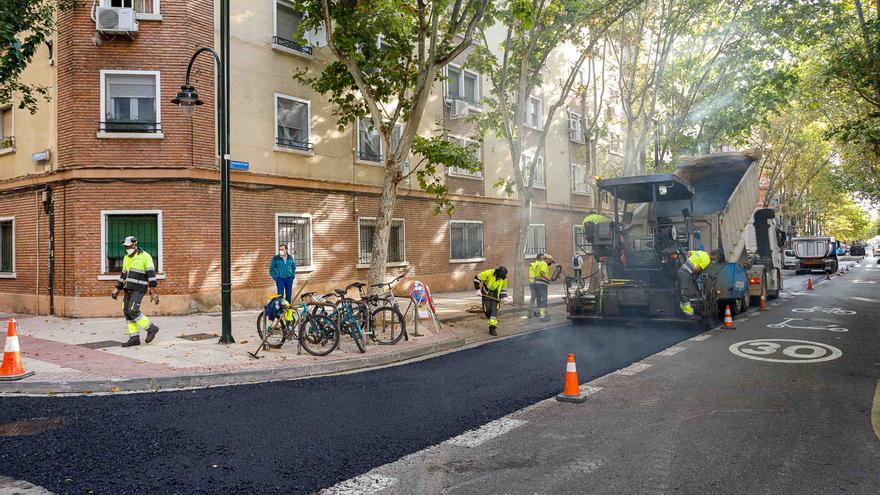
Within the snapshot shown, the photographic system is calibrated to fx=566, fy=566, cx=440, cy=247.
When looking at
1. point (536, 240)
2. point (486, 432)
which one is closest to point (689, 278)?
point (486, 432)

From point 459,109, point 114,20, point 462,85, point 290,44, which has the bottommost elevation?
point 459,109

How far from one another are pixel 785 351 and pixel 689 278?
2478 millimetres

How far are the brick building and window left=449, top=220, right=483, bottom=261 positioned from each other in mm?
4343

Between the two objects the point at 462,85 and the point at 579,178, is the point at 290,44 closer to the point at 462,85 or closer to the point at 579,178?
the point at 462,85

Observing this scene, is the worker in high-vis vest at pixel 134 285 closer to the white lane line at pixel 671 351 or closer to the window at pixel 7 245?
the white lane line at pixel 671 351

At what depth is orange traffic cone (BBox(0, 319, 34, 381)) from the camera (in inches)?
283

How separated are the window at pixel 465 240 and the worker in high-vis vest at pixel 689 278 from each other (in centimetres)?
1110

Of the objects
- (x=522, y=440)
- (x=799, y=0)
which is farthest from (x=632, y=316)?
(x=799, y=0)

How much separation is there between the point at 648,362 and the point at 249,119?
38.4ft

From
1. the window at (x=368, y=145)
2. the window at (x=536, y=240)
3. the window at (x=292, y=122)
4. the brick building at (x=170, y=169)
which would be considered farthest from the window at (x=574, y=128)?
the window at (x=292, y=122)

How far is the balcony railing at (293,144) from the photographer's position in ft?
51.4

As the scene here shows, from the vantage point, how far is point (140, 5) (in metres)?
14.0

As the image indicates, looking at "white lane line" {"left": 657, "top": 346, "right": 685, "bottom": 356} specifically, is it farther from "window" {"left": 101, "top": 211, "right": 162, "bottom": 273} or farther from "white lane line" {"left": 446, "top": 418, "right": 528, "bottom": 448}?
"window" {"left": 101, "top": 211, "right": 162, "bottom": 273}

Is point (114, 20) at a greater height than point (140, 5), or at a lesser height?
lesser
